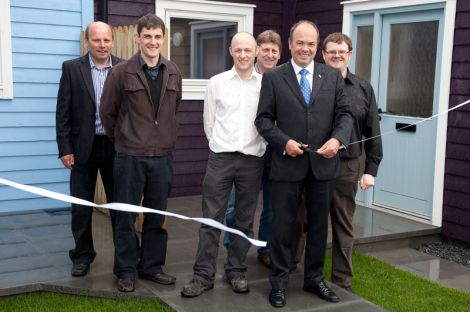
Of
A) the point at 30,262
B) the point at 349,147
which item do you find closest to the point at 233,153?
the point at 349,147

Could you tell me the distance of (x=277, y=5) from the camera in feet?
22.9

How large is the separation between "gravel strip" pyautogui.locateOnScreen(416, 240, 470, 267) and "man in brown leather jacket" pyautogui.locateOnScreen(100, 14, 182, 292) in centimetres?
262

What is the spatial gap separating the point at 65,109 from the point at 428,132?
11.1 feet

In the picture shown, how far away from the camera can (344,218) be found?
3752 mm

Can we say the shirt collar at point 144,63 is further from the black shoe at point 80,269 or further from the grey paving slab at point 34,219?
the grey paving slab at point 34,219

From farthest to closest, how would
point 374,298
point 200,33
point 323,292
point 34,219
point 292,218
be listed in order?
point 200,33
point 34,219
point 374,298
point 323,292
point 292,218

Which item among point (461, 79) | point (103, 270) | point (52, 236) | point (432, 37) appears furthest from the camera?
point (432, 37)

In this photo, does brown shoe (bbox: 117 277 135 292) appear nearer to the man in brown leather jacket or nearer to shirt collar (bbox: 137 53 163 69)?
the man in brown leather jacket

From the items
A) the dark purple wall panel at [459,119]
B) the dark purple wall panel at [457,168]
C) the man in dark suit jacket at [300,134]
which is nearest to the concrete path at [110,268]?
the man in dark suit jacket at [300,134]

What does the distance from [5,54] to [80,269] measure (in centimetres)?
254

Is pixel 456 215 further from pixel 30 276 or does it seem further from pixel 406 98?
pixel 30 276

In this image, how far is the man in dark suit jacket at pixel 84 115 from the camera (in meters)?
3.68

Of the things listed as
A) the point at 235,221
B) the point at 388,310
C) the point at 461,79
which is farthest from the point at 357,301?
the point at 461,79

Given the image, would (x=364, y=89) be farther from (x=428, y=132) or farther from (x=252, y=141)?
(x=428, y=132)
